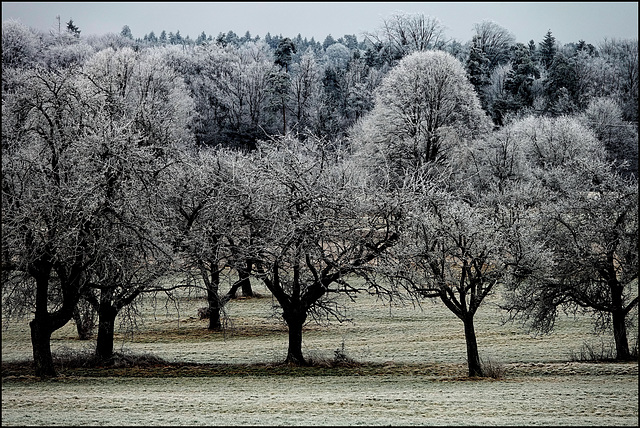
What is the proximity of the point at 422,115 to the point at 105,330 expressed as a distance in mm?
36214

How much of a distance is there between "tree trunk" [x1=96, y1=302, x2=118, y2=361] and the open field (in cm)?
129

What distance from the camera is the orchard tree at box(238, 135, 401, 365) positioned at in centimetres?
2453

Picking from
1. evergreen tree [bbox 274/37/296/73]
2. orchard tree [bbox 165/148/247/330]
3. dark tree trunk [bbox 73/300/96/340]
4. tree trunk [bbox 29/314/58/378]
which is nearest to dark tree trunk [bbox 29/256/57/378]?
tree trunk [bbox 29/314/58/378]

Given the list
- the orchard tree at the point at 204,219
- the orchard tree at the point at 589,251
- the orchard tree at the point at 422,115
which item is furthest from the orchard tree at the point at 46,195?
the orchard tree at the point at 422,115

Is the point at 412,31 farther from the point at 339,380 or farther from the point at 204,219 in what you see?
the point at 339,380

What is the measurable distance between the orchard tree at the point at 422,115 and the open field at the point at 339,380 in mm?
16786

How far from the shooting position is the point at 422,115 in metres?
55.6

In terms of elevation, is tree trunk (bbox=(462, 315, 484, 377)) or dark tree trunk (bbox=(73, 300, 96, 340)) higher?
dark tree trunk (bbox=(73, 300, 96, 340))

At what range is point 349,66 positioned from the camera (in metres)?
106

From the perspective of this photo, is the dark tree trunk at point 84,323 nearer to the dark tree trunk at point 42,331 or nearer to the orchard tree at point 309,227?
the dark tree trunk at point 42,331

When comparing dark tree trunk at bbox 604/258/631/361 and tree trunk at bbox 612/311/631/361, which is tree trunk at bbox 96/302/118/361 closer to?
dark tree trunk at bbox 604/258/631/361

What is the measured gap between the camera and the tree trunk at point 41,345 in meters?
21.6

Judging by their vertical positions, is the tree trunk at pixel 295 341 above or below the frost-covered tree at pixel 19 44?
below

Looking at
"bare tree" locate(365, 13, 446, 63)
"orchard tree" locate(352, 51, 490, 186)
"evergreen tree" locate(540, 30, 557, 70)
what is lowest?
"orchard tree" locate(352, 51, 490, 186)
